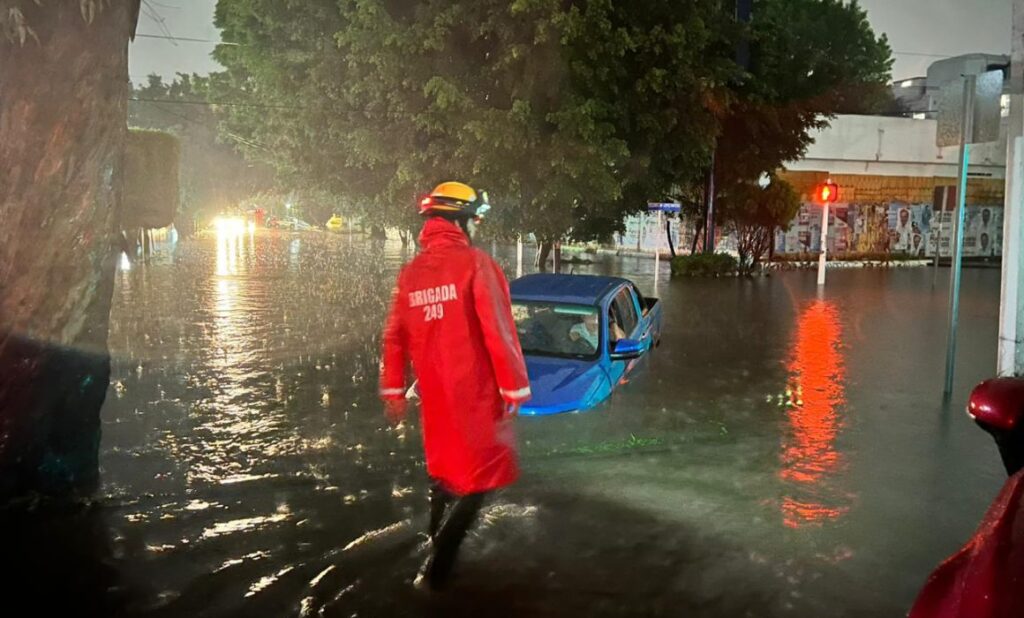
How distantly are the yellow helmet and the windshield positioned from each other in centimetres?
319

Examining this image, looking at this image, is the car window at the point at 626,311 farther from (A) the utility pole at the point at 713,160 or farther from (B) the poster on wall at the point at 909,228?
(B) the poster on wall at the point at 909,228

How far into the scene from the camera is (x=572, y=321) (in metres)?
7.57

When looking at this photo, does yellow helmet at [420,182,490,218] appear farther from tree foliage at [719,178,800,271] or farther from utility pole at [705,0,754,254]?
tree foliage at [719,178,800,271]

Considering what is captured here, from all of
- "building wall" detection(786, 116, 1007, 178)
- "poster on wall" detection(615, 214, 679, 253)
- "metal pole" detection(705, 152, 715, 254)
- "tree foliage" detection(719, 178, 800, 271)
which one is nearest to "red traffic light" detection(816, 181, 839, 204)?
"tree foliage" detection(719, 178, 800, 271)

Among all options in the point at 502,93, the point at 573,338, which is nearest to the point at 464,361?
the point at 573,338

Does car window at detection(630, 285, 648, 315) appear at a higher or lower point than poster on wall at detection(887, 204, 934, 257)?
lower

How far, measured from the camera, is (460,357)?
3.84 metres

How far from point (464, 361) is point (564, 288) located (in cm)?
399

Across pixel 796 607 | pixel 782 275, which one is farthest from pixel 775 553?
pixel 782 275

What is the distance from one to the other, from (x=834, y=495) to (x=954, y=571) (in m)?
3.61

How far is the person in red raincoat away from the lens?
3801 millimetres

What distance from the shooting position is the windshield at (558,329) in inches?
A: 285

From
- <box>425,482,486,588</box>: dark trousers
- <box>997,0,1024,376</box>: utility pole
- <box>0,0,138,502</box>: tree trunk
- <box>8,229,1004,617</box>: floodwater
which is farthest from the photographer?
<box>997,0,1024,376</box>: utility pole

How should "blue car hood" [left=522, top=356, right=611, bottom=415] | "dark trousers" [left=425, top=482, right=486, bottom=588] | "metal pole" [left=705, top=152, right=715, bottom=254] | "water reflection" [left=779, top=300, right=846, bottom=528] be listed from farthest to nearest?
"metal pole" [left=705, top=152, right=715, bottom=254]
"blue car hood" [left=522, top=356, right=611, bottom=415]
"water reflection" [left=779, top=300, right=846, bottom=528]
"dark trousers" [left=425, top=482, right=486, bottom=588]
